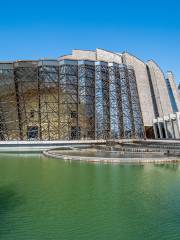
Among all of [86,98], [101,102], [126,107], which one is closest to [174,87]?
[126,107]

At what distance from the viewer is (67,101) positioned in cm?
3778

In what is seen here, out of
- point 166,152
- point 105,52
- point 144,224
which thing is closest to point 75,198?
point 144,224

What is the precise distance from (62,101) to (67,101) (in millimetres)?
596

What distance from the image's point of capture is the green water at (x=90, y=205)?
279 inches

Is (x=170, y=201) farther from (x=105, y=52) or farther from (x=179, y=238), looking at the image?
(x=105, y=52)

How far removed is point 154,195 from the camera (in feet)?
34.5

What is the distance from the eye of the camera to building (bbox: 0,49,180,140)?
36.8 meters

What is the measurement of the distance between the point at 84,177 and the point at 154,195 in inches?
184

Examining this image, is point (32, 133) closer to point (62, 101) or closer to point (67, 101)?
point (62, 101)

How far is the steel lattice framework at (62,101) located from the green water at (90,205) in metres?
21.9

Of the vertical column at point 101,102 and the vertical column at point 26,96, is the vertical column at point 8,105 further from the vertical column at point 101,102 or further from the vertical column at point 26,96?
the vertical column at point 101,102

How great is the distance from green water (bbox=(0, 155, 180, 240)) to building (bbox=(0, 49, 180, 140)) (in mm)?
22025

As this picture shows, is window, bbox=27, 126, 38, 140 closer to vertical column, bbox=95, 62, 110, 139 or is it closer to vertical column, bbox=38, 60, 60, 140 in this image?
vertical column, bbox=38, 60, 60, 140

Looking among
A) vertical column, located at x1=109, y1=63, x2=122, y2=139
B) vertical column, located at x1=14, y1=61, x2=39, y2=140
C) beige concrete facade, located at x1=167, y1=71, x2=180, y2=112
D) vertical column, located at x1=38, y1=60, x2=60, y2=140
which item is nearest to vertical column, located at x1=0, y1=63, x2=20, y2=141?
vertical column, located at x1=14, y1=61, x2=39, y2=140
